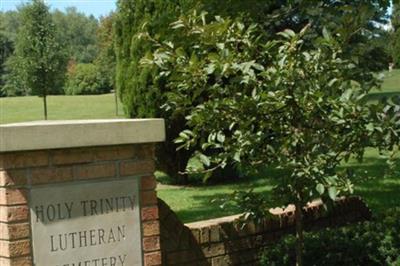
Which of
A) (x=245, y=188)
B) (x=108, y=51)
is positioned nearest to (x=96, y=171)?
(x=245, y=188)

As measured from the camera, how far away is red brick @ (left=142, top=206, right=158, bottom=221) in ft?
13.2

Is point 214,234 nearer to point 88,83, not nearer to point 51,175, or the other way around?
point 51,175

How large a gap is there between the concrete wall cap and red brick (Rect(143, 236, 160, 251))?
1.91 ft

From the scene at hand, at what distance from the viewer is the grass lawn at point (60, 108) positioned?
34.4 metres

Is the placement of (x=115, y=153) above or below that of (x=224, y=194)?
above

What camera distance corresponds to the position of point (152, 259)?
161 inches

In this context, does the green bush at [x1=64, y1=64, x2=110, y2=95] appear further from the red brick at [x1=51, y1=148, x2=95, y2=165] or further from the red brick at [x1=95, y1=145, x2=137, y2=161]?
the red brick at [x1=51, y1=148, x2=95, y2=165]

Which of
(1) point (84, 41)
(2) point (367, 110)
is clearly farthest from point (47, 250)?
(1) point (84, 41)

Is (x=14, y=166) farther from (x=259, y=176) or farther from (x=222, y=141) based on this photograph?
(x=259, y=176)

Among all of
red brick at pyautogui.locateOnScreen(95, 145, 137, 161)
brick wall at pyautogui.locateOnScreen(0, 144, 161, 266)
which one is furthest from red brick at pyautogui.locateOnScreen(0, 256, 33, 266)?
red brick at pyautogui.locateOnScreen(95, 145, 137, 161)

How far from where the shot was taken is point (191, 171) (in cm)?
476

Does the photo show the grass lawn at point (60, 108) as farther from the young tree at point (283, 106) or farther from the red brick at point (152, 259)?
the red brick at point (152, 259)

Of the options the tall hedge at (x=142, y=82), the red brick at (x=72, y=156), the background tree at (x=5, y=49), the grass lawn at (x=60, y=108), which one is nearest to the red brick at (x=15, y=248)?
the red brick at (x=72, y=156)

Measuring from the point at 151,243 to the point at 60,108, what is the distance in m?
36.1
